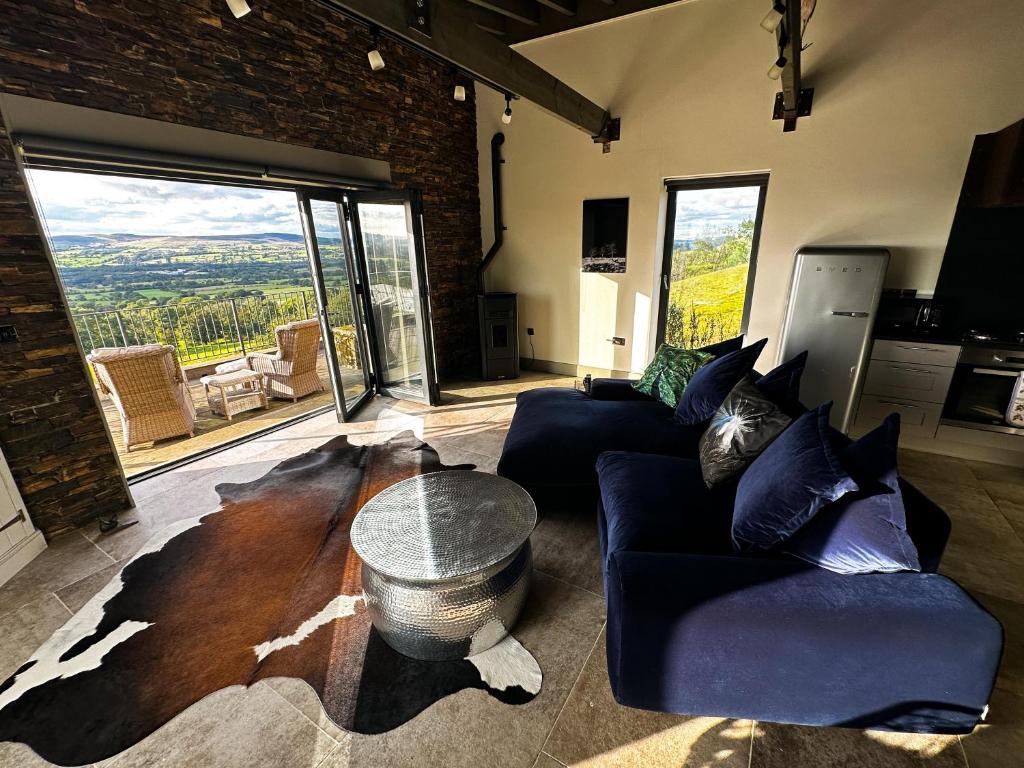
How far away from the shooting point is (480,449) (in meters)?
3.44

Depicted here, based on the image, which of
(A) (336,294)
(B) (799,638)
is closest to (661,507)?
(B) (799,638)

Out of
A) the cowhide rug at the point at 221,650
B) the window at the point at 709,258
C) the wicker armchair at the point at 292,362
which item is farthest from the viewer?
the wicker armchair at the point at 292,362

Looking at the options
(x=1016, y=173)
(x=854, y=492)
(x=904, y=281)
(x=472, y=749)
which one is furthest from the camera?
(x=904, y=281)

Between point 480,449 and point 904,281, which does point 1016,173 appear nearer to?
point 904,281

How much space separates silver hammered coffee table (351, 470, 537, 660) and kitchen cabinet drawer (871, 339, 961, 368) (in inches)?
120

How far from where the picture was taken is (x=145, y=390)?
3588 mm

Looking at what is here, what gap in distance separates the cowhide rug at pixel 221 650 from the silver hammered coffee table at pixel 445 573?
12cm

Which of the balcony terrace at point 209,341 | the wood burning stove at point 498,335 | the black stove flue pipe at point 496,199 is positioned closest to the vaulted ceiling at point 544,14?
the black stove flue pipe at point 496,199

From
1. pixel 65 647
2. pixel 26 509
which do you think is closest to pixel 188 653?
pixel 65 647

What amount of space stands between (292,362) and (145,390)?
48.6 inches

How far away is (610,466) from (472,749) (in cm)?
125

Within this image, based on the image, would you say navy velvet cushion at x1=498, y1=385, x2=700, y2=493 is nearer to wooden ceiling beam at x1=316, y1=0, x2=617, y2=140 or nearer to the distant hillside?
wooden ceiling beam at x1=316, y1=0, x2=617, y2=140

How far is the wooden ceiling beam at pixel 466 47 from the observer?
208 cm

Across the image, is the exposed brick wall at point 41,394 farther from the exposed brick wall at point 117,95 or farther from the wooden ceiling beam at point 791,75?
the wooden ceiling beam at point 791,75
